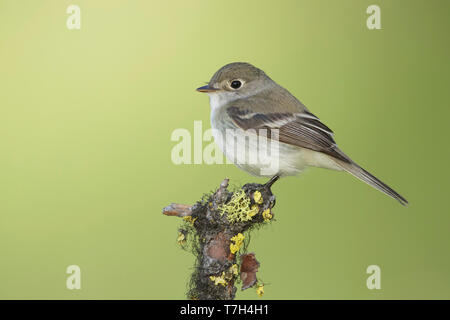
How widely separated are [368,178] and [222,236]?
1.24 m

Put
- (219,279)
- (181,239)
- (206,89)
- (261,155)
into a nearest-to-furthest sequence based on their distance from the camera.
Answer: (219,279) → (181,239) → (261,155) → (206,89)

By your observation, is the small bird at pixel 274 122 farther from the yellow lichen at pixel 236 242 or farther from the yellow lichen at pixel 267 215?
the yellow lichen at pixel 236 242

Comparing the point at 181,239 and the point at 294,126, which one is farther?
the point at 294,126

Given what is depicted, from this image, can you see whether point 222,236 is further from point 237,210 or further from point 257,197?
point 257,197

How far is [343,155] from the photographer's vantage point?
3.50m

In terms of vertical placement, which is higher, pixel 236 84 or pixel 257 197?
pixel 236 84

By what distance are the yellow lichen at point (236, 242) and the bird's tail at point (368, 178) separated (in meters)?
1.11

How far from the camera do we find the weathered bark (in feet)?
8.99

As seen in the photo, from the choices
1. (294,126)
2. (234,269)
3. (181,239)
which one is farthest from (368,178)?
(181,239)

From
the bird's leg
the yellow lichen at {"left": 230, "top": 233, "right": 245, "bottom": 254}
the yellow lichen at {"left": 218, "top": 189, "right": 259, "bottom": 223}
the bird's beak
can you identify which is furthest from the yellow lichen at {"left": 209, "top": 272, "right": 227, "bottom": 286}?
the bird's beak

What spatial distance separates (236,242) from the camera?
9.00ft

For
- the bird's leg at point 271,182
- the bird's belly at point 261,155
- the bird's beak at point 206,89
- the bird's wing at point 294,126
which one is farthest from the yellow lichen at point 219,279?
the bird's beak at point 206,89

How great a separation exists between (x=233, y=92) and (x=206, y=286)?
1.70m

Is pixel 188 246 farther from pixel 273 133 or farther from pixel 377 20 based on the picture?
pixel 377 20
